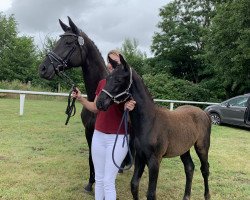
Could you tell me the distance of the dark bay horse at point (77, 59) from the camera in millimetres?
4637

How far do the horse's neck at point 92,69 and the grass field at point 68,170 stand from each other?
1695mm

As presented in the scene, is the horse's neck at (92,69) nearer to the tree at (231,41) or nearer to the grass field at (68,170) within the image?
the grass field at (68,170)

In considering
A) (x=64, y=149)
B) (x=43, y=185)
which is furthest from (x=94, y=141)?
(x=64, y=149)

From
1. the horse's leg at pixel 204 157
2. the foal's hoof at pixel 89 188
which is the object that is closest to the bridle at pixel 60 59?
the foal's hoof at pixel 89 188

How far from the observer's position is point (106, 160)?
13.3ft

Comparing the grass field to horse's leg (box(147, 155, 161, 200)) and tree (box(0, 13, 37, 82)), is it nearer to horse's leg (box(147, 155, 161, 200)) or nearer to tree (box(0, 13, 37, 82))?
horse's leg (box(147, 155, 161, 200))

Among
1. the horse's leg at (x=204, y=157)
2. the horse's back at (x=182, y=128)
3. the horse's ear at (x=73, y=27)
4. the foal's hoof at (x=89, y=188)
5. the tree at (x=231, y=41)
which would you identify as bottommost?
the foal's hoof at (x=89, y=188)

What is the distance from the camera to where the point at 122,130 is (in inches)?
160

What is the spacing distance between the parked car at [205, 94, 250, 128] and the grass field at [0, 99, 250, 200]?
5.06 metres

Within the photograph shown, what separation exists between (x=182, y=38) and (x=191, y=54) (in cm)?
189

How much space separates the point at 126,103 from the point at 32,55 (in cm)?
4448

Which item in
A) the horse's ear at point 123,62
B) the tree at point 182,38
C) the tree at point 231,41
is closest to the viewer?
the horse's ear at point 123,62

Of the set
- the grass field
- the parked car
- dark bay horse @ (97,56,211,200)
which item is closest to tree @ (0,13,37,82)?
the parked car

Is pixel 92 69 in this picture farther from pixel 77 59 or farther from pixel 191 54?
pixel 191 54
